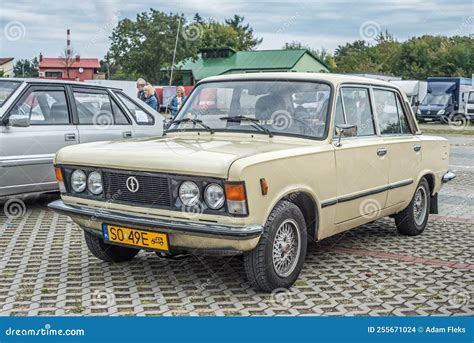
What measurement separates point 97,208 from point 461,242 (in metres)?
4.19

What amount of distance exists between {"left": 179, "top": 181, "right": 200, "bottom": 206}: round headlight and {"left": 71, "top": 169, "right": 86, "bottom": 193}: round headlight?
1.10 m

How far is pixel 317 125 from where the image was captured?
5664 millimetres

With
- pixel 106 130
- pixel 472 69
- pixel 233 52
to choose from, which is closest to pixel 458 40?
pixel 472 69

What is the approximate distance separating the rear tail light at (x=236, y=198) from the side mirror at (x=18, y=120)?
429cm

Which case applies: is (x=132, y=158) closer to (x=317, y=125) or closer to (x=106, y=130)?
(x=317, y=125)

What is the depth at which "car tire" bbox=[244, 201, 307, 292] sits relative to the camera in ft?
15.9

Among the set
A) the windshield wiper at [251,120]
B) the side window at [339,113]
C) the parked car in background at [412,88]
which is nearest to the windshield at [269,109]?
the windshield wiper at [251,120]

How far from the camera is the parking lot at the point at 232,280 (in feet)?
15.7

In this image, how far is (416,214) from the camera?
7.46 metres

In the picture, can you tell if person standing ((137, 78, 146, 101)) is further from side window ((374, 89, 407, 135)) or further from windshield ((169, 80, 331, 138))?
windshield ((169, 80, 331, 138))

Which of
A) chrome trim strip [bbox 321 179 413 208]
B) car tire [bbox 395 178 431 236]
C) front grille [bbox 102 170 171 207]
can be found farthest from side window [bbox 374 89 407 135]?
front grille [bbox 102 170 171 207]

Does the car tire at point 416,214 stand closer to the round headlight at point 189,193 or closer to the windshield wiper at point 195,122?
the windshield wiper at point 195,122

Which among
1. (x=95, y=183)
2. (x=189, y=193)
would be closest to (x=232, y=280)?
(x=189, y=193)

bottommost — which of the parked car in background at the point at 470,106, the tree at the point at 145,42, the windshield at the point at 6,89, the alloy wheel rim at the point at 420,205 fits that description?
the parked car in background at the point at 470,106
